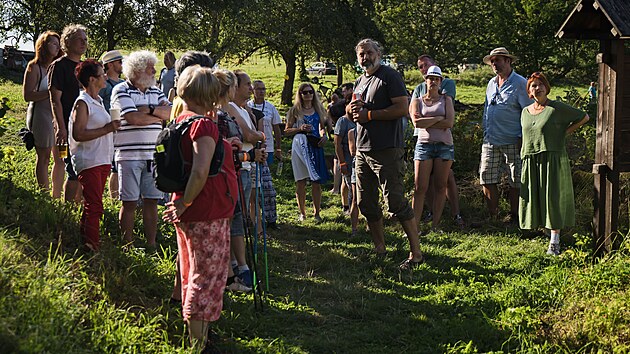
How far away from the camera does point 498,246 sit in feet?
26.8

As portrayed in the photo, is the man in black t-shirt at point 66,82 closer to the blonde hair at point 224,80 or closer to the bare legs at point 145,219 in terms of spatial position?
the bare legs at point 145,219

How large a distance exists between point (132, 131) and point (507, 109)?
441cm

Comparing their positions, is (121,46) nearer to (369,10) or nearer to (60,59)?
(369,10)

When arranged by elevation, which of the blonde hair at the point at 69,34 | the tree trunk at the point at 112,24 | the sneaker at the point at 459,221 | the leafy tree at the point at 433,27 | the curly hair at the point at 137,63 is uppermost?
the leafy tree at the point at 433,27

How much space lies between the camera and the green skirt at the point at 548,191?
7.88 metres

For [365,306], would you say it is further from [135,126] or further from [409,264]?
[135,126]

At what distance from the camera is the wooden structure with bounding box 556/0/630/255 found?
708cm

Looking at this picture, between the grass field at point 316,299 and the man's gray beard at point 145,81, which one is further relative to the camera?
the man's gray beard at point 145,81

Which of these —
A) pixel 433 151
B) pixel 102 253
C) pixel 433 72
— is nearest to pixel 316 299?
pixel 102 253

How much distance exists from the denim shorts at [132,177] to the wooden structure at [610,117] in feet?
13.7

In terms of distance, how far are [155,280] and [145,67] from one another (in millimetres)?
1833

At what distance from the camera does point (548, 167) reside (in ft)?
26.1

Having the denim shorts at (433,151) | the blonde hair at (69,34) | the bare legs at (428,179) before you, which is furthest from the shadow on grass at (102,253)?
the denim shorts at (433,151)

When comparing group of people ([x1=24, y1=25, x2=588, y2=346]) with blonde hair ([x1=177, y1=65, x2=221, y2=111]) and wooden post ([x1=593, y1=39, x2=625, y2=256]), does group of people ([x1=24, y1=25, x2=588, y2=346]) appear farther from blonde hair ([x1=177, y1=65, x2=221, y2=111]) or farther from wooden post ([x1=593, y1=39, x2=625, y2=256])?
wooden post ([x1=593, y1=39, x2=625, y2=256])
